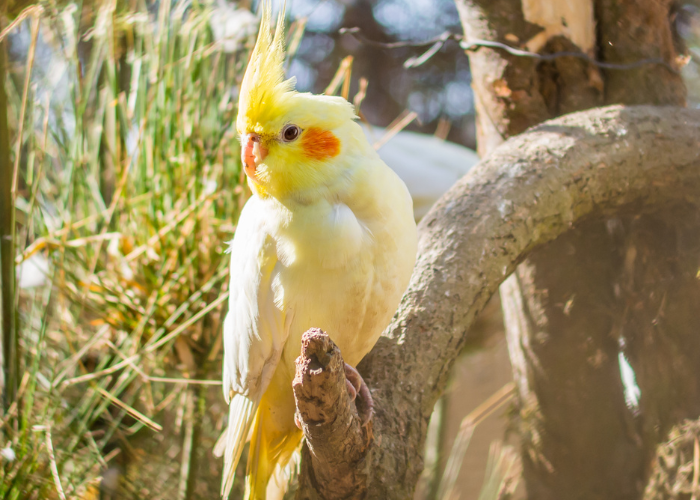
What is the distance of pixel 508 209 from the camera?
108cm

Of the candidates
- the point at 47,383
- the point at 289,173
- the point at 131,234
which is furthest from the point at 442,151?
the point at 47,383

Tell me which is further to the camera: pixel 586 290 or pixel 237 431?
pixel 586 290

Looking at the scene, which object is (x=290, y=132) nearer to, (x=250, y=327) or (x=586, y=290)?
(x=250, y=327)

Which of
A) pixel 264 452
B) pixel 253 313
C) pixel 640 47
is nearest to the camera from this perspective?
pixel 253 313

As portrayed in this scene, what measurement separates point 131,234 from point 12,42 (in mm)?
1112

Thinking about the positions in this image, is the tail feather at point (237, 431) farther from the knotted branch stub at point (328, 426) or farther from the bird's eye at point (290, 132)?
the bird's eye at point (290, 132)

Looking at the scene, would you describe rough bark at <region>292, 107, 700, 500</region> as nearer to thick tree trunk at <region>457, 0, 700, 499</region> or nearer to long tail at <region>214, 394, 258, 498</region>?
thick tree trunk at <region>457, 0, 700, 499</region>

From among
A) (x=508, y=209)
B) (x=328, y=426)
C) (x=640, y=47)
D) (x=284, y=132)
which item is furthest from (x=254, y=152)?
(x=640, y=47)

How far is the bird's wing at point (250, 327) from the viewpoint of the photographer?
815 millimetres

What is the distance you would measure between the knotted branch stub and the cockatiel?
0.14m

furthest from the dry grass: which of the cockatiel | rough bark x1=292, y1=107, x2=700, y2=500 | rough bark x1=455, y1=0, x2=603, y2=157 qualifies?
rough bark x1=455, y1=0, x2=603, y2=157

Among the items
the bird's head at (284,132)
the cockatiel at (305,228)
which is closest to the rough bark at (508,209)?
the cockatiel at (305,228)

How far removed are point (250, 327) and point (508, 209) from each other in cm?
57

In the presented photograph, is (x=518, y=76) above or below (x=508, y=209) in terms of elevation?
above
